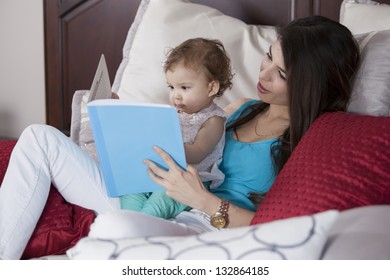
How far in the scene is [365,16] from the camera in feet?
5.85

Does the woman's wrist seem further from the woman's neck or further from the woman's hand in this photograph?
the woman's neck

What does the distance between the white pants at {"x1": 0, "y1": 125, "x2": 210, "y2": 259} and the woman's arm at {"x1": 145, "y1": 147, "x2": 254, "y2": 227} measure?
60 mm

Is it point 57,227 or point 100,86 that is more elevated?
point 100,86

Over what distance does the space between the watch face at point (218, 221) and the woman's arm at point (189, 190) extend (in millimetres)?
13

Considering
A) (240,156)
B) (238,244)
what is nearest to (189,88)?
(240,156)

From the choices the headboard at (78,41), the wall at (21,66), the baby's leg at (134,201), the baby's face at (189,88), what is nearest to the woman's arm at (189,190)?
the baby's leg at (134,201)

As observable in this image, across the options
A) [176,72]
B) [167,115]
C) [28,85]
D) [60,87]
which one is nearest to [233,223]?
[167,115]

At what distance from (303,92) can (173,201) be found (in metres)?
0.39

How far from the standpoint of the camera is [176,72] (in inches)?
61.0

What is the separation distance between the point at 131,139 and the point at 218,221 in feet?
0.88

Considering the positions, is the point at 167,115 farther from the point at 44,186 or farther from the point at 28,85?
the point at 28,85

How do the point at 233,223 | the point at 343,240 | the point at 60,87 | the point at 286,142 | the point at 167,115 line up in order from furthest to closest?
the point at 60,87 → the point at 286,142 → the point at 233,223 → the point at 167,115 → the point at 343,240

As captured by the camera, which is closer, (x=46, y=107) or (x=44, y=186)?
(x=44, y=186)

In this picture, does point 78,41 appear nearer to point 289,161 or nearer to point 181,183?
point 181,183
